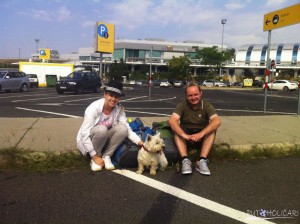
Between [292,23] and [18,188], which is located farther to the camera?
[292,23]

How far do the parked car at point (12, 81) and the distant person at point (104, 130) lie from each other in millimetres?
20168

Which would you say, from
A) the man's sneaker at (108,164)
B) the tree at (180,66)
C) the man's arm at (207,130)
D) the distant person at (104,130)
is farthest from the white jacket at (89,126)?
the tree at (180,66)

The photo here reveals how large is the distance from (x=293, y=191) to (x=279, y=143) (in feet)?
7.23

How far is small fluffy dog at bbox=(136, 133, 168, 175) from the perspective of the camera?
4.20 meters

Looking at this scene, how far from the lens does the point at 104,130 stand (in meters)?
4.50

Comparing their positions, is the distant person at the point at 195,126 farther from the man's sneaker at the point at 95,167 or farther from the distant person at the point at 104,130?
the man's sneaker at the point at 95,167

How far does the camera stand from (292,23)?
10297 millimetres

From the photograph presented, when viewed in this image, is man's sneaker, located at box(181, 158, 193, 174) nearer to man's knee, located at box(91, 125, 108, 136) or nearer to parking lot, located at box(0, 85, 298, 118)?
man's knee, located at box(91, 125, 108, 136)

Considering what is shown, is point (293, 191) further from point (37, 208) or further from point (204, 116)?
point (37, 208)

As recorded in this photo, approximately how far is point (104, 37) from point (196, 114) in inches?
1101

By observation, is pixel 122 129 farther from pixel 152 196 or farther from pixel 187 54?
pixel 187 54

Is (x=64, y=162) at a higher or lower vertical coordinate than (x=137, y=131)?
lower

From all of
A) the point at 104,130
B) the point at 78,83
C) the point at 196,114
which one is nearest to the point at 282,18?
the point at 196,114

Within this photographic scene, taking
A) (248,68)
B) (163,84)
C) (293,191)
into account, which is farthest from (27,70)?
(248,68)
